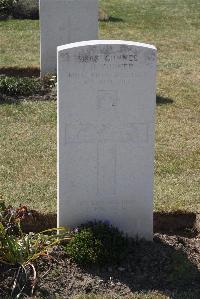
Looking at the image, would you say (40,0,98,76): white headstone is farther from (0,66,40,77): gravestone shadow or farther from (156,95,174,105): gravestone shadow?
(156,95,174,105): gravestone shadow

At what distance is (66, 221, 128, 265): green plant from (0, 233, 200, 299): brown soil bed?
0.08 metres

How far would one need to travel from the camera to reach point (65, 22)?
11.9 m

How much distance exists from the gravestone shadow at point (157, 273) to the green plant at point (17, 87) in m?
5.79

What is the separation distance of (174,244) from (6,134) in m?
4.04

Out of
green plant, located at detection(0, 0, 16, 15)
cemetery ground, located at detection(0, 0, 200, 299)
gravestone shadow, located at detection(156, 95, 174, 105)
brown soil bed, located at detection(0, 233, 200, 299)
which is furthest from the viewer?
green plant, located at detection(0, 0, 16, 15)

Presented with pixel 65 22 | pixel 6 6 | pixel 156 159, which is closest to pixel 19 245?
pixel 156 159

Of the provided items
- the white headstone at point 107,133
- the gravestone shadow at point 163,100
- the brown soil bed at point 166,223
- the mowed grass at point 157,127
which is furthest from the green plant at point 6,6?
the white headstone at point 107,133

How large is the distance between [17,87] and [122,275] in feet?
20.2

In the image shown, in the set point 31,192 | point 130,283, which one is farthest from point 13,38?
point 130,283

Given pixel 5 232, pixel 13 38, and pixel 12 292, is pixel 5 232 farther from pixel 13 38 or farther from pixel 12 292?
pixel 13 38

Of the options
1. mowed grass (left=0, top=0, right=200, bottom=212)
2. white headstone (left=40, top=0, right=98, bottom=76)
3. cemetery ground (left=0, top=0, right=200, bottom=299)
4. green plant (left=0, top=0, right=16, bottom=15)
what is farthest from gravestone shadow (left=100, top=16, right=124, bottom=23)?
white headstone (left=40, top=0, right=98, bottom=76)

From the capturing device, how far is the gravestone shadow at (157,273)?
219 inches

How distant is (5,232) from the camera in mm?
5570

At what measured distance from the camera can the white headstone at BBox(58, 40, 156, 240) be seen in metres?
5.68
